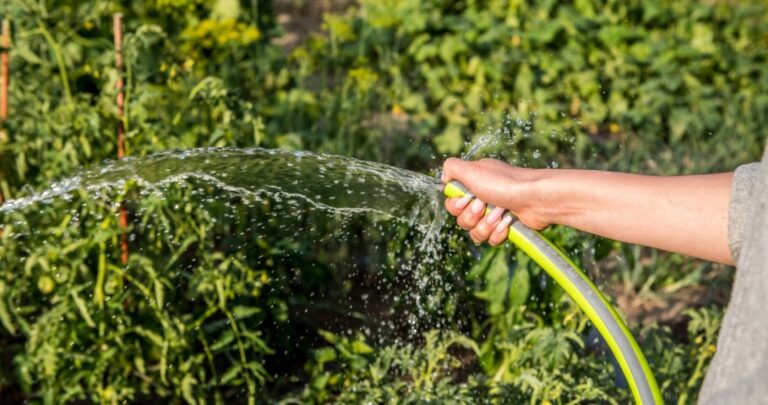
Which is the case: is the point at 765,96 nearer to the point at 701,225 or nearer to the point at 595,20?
the point at 595,20

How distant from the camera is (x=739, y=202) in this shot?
1.40 metres

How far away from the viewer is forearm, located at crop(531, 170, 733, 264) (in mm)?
1460

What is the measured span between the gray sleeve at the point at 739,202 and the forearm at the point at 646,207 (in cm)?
1

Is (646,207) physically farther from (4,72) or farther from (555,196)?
(4,72)

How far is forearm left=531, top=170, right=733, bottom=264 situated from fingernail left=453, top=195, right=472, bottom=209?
0.37 ft

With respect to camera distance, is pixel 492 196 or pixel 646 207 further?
pixel 492 196

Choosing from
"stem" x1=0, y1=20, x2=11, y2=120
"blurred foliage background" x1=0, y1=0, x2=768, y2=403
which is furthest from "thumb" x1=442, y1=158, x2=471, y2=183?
"stem" x1=0, y1=20, x2=11, y2=120

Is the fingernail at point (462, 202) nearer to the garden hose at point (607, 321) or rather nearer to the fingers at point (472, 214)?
the fingers at point (472, 214)

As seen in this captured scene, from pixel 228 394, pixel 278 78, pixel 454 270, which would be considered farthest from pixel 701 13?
pixel 228 394

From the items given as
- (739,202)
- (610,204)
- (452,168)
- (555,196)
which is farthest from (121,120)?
(739,202)

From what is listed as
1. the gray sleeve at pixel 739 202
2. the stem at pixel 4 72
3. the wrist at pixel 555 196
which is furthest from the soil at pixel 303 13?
the gray sleeve at pixel 739 202

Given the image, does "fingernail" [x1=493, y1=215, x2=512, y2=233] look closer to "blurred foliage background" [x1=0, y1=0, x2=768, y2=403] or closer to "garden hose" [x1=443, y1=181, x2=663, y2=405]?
"garden hose" [x1=443, y1=181, x2=663, y2=405]

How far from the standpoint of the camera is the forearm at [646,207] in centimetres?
146

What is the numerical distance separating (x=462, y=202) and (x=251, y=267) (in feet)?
3.59
